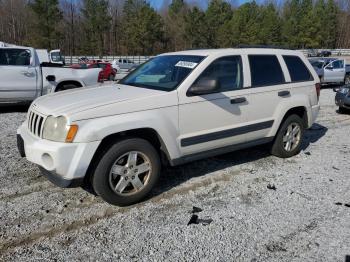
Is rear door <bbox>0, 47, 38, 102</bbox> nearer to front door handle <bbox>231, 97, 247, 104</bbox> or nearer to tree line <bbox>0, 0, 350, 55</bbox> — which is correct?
front door handle <bbox>231, 97, 247, 104</bbox>

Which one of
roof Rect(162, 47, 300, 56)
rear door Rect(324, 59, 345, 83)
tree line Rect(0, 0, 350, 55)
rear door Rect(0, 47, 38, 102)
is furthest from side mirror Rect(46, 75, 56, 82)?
tree line Rect(0, 0, 350, 55)

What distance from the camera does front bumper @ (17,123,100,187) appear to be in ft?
11.7

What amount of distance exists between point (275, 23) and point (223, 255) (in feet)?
234

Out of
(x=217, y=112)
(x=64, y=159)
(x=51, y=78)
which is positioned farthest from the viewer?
(x=51, y=78)

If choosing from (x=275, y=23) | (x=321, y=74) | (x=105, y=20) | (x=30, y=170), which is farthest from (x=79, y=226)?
(x=275, y=23)

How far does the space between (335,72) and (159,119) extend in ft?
51.4

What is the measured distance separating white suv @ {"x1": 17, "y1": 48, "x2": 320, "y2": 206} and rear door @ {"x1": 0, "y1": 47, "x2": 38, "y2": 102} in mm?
4973

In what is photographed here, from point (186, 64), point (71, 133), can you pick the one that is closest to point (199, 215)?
point (71, 133)

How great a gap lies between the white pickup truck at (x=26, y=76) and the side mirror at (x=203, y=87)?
621cm

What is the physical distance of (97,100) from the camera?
3922 mm

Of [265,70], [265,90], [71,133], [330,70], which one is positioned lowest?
[71,133]

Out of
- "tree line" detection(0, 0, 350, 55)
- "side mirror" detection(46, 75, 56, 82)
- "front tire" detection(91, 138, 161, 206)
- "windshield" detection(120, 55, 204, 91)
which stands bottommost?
"front tire" detection(91, 138, 161, 206)

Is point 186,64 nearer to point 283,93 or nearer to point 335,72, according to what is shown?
point 283,93

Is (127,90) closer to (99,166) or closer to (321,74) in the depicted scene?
(99,166)
